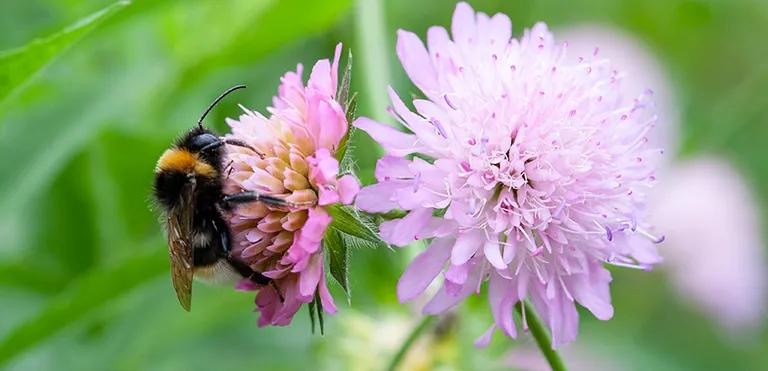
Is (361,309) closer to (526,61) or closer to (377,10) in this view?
(377,10)

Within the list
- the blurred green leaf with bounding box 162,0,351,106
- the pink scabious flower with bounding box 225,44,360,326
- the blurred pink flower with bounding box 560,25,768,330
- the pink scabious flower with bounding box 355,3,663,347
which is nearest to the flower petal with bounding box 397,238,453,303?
the pink scabious flower with bounding box 355,3,663,347

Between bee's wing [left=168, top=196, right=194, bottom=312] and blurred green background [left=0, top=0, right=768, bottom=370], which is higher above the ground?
bee's wing [left=168, top=196, right=194, bottom=312]

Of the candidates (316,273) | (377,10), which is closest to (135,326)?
(377,10)

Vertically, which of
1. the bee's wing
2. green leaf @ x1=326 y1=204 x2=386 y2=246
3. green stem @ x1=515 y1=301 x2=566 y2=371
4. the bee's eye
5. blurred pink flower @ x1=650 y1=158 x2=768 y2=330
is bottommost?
blurred pink flower @ x1=650 y1=158 x2=768 y2=330

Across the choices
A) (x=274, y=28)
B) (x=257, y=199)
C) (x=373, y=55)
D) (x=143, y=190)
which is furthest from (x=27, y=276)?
(x=257, y=199)

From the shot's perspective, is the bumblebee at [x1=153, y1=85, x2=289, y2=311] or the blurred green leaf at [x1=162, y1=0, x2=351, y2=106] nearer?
the bumblebee at [x1=153, y1=85, x2=289, y2=311]

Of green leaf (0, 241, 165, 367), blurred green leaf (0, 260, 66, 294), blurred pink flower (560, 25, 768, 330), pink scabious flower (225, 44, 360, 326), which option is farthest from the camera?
blurred pink flower (560, 25, 768, 330)

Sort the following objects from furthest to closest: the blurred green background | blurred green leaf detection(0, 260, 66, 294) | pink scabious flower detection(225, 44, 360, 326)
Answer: blurred green leaf detection(0, 260, 66, 294) < the blurred green background < pink scabious flower detection(225, 44, 360, 326)

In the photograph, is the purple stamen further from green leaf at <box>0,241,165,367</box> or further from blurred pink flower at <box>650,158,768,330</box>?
blurred pink flower at <box>650,158,768,330</box>
